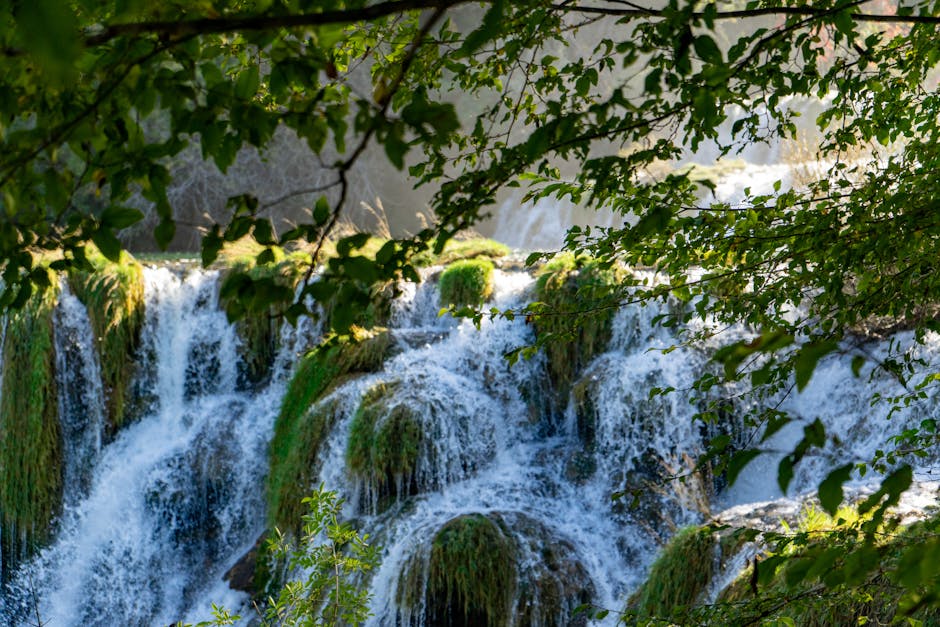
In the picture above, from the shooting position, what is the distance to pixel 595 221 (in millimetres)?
18375

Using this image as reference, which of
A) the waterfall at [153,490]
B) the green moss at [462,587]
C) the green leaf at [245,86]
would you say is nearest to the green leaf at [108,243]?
the green leaf at [245,86]

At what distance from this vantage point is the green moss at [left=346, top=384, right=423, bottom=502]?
270 inches

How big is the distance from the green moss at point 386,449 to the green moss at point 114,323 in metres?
3.73

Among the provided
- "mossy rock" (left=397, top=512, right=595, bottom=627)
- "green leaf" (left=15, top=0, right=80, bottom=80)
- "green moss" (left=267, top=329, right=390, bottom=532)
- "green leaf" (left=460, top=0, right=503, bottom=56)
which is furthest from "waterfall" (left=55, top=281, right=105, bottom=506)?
"green leaf" (left=15, top=0, right=80, bottom=80)

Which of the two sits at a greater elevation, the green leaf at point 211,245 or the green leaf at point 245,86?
the green leaf at point 245,86

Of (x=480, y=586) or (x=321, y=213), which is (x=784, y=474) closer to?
(x=321, y=213)

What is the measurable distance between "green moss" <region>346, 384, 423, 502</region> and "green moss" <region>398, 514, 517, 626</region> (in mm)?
1229

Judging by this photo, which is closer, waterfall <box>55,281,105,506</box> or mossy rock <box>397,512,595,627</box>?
mossy rock <box>397,512,595,627</box>

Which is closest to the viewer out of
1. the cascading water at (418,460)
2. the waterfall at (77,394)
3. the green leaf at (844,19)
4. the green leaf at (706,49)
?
the green leaf at (706,49)

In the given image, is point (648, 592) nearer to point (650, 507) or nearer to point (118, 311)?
point (650, 507)

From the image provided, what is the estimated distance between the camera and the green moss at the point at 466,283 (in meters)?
8.91

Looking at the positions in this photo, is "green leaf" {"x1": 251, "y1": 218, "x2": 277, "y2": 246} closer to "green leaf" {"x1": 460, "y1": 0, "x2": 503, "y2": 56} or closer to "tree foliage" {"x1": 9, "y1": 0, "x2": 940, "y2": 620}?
"tree foliage" {"x1": 9, "y1": 0, "x2": 940, "y2": 620}

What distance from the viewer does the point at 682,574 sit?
15.7 feet

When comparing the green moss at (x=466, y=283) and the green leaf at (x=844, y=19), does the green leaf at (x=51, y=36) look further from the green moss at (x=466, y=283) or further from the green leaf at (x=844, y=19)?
the green moss at (x=466, y=283)
